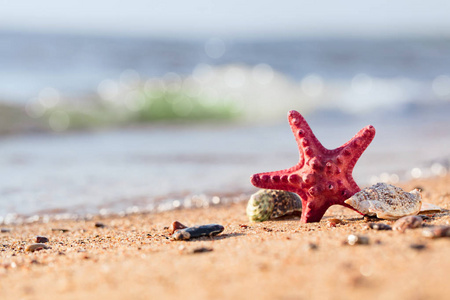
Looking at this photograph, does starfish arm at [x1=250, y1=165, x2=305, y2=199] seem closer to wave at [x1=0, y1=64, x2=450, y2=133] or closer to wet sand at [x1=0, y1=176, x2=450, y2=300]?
wet sand at [x1=0, y1=176, x2=450, y2=300]

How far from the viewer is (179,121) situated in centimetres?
1314

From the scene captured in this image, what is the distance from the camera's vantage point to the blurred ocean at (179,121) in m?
6.23

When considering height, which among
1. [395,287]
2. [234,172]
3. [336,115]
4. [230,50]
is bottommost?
[395,287]

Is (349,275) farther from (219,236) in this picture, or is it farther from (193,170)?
(193,170)

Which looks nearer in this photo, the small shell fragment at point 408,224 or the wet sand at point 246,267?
the wet sand at point 246,267

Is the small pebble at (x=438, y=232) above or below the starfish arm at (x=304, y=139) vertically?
below

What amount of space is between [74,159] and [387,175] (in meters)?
4.43

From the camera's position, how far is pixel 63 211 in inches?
207

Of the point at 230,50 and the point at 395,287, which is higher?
the point at 230,50

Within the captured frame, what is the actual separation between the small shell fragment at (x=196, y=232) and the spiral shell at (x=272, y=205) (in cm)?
71

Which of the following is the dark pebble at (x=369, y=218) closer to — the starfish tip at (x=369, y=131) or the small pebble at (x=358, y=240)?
the starfish tip at (x=369, y=131)

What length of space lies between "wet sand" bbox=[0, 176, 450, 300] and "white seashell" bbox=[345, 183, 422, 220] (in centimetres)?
13

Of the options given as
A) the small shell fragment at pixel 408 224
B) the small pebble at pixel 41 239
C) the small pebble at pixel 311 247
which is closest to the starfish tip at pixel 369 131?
the small shell fragment at pixel 408 224

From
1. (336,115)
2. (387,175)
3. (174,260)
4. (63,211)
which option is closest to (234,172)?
(387,175)
